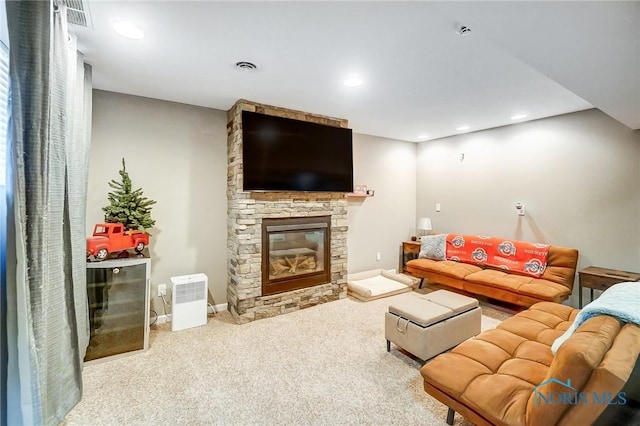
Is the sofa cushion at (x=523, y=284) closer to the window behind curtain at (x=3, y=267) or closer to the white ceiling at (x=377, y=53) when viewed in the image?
the white ceiling at (x=377, y=53)

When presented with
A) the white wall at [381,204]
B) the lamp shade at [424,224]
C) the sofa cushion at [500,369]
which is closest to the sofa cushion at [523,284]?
the sofa cushion at [500,369]

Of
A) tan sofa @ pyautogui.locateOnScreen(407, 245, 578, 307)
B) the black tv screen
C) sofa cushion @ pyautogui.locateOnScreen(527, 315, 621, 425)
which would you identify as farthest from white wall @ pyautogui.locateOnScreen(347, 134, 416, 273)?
sofa cushion @ pyautogui.locateOnScreen(527, 315, 621, 425)

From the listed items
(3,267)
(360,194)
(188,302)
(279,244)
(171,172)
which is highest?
(171,172)

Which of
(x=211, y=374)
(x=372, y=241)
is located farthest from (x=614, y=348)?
(x=372, y=241)

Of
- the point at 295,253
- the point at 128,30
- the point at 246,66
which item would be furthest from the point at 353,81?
the point at 295,253

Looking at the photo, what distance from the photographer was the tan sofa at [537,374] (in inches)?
44.7

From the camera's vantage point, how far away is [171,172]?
3.25m

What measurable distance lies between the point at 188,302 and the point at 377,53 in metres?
3.00

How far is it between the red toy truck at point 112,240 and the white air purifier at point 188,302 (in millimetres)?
623

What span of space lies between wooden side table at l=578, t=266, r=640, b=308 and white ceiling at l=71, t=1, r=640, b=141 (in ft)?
5.23

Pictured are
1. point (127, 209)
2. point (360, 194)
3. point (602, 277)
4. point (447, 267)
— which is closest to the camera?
point (127, 209)

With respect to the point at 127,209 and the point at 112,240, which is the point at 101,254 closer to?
the point at 112,240

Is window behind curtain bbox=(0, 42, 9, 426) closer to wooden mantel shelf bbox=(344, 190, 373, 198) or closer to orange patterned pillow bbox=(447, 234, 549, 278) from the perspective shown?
wooden mantel shelf bbox=(344, 190, 373, 198)

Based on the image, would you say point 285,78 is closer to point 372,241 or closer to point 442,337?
point 442,337
